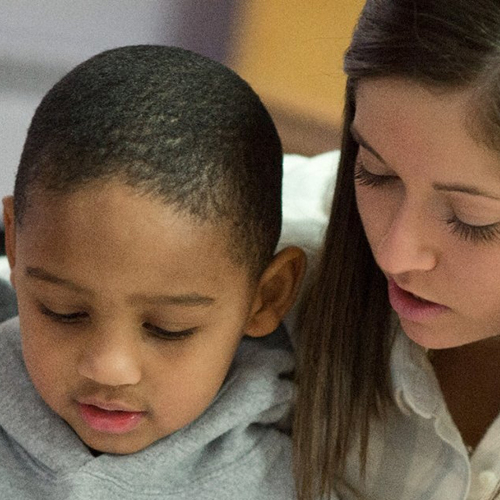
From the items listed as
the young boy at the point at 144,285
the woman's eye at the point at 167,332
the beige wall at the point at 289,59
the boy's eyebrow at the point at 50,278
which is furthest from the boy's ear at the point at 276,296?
the beige wall at the point at 289,59

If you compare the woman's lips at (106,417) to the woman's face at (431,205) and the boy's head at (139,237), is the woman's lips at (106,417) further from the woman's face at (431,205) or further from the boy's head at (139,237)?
the woman's face at (431,205)

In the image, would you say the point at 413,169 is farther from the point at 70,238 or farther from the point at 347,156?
the point at 70,238

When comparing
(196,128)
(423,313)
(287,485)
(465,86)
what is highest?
(465,86)

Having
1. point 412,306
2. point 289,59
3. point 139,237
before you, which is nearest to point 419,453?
point 412,306

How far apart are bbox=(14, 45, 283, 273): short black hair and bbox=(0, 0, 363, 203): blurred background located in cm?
118

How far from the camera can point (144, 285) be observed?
94 cm

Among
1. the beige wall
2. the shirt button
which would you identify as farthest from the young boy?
the beige wall

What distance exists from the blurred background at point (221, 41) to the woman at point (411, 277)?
3.83 feet

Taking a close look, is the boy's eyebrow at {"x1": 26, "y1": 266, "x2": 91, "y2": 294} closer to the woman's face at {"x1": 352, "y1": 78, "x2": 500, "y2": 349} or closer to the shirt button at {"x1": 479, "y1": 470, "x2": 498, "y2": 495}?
the woman's face at {"x1": 352, "y1": 78, "x2": 500, "y2": 349}

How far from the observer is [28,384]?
3.61 ft

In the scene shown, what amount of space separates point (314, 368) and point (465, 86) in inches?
16.5

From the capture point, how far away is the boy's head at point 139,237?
940 mm

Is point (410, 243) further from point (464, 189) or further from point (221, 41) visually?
point (221, 41)

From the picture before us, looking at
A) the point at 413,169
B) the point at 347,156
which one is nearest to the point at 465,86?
the point at 413,169
